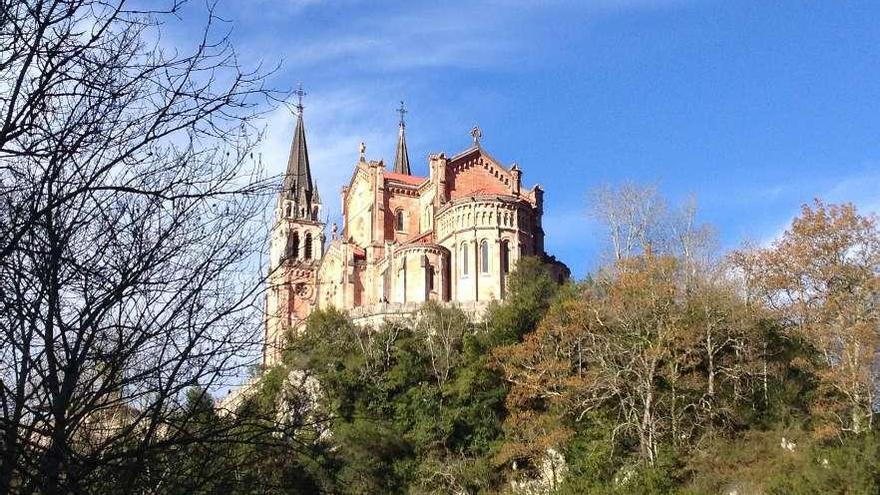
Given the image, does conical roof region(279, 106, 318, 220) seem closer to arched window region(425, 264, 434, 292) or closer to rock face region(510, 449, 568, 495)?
arched window region(425, 264, 434, 292)

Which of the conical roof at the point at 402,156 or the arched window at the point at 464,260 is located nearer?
the arched window at the point at 464,260

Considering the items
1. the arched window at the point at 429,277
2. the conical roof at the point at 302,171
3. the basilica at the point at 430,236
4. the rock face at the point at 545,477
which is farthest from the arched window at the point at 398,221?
the rock face at the point at 545,477

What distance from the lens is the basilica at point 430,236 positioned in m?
46.6

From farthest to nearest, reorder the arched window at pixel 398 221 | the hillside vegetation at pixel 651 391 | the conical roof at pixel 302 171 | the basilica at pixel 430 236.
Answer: the conical roof at pixel 302 171, the arched window at pixel 398 221, the basilica at pixel 430 236, the hillside vegetation at pixel 651 391

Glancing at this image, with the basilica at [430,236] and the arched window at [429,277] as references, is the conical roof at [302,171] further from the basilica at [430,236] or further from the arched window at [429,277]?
the arched window at [429,277]

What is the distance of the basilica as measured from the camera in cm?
4659

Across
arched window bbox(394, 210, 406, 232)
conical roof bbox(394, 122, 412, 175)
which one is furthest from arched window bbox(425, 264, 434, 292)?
conical roof bbox(394, 122, 412, 175)

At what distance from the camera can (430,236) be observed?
4997cm

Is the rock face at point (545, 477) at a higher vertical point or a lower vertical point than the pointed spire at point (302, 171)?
lower

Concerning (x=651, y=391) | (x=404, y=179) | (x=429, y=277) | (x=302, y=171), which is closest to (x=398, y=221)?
(x=404, y=179)

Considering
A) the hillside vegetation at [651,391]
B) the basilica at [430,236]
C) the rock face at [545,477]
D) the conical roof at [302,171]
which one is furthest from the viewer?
the conical roof at [302,171]

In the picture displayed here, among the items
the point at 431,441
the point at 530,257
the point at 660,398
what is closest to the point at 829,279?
the point at 660,398

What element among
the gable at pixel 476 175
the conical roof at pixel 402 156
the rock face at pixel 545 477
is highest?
the conical roof at pixel 402 156

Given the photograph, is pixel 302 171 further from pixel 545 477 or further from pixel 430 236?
pixel 545 477
